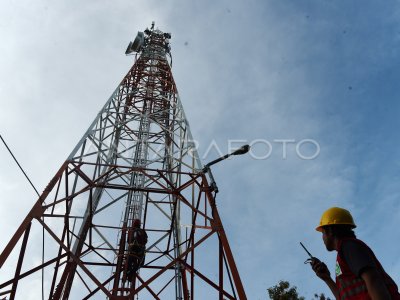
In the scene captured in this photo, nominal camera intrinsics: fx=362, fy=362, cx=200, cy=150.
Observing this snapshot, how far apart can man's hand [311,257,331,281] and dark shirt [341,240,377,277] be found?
2.36 ft

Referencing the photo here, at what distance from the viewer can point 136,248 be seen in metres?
8.98

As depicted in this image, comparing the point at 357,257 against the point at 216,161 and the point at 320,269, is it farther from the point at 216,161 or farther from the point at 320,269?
the point at 216,161

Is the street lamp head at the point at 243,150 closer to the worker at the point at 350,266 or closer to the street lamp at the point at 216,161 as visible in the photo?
the street lamp at the point at 216,161

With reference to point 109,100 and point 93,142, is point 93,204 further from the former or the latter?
point 109,100

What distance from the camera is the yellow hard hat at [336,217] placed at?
9.79 feet

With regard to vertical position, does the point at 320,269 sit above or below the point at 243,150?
below

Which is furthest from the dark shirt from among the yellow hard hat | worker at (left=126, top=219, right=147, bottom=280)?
worker at (left=126, top=219, right=147, bottom=280)

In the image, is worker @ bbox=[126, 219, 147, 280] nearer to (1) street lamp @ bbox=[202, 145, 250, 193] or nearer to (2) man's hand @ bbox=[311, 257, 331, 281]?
(1) street lamp @ bbox=[202, 145, 250, 193]

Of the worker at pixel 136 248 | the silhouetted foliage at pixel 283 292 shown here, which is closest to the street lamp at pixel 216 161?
the worker at pixel 136 248

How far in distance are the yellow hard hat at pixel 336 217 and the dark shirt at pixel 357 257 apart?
0.38 m

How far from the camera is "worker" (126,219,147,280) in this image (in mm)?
8948

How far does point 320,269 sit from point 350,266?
0.86 m

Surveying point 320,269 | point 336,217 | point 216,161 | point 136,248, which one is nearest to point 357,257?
point 336,217

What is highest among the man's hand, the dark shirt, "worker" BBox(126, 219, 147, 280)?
"worker" BBox(126, 219, 147, 280)
